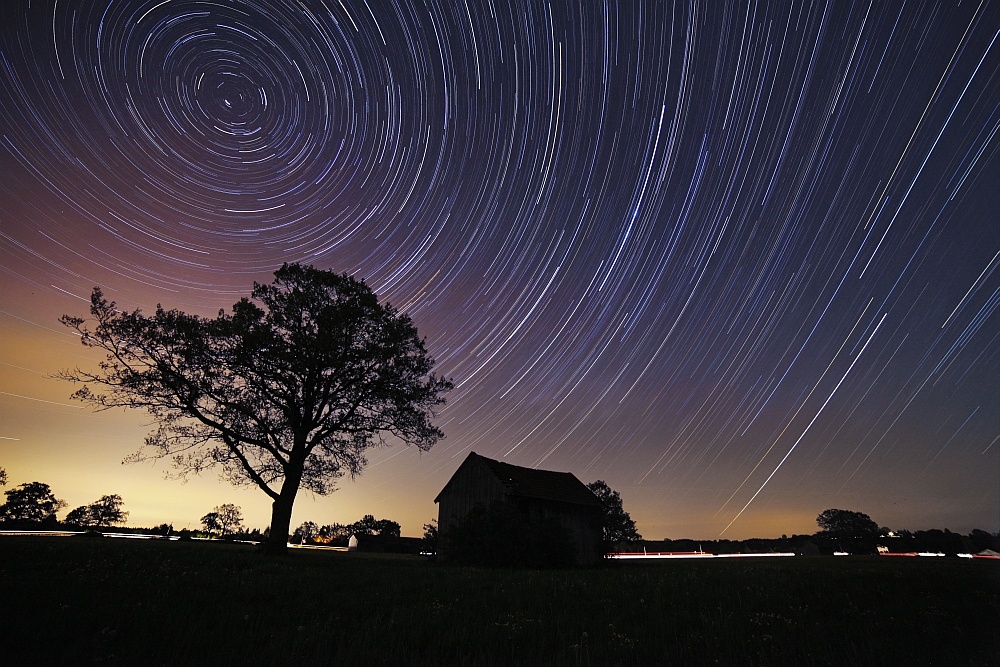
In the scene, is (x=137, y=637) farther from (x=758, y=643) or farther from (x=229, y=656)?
(x=758, y=643)

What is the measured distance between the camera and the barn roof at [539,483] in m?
32.4

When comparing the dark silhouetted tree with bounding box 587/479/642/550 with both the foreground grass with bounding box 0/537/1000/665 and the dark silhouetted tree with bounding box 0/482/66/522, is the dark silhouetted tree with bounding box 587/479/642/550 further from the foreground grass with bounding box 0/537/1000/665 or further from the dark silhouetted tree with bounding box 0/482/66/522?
the dark silhouetted tree with bounding box 0/482/66/522

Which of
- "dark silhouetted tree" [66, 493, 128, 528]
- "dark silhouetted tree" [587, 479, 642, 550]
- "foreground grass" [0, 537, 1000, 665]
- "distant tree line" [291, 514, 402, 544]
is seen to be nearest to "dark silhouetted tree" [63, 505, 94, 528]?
"dark silhouetted tree" [66, 493, 128, 528]

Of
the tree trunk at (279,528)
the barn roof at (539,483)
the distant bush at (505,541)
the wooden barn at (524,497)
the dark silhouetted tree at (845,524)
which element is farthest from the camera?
the dark silhouetted tree at (845,524)

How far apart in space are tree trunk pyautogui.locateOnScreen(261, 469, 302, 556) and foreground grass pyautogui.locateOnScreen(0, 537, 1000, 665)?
11.0m

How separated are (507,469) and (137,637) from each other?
30870 millimetres

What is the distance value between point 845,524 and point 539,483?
398 feet

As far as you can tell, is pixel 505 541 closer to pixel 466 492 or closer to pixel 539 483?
pixel 466 492

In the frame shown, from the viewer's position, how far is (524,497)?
32.1m

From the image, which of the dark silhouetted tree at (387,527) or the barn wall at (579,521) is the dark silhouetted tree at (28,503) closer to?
the dark silhouetted tree at (387,527)

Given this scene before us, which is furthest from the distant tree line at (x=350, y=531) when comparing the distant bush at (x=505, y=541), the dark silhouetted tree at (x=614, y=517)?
the distant bush at (x=505, y=541)

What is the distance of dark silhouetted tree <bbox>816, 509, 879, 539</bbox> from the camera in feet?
371

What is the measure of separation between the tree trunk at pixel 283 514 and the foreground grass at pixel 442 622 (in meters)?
11.0

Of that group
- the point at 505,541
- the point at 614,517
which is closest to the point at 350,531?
the point at 614,517
